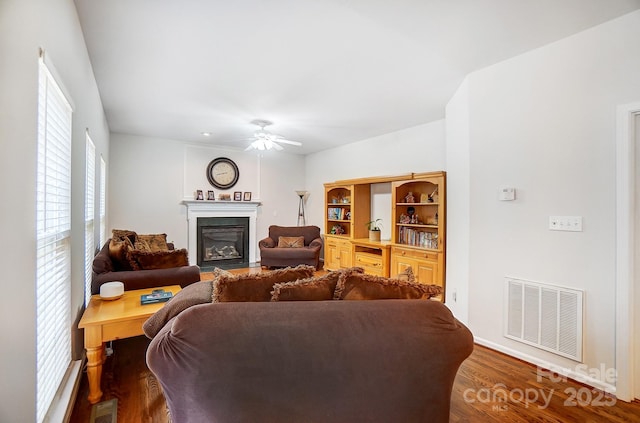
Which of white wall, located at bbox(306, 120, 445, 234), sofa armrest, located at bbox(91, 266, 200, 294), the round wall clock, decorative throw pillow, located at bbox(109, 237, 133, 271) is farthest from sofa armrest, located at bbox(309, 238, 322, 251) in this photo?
decorative throw pillow, located at bbox(109, 237, 133, 271)

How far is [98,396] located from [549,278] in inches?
133

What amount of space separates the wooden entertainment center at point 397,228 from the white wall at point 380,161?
0.30 meters

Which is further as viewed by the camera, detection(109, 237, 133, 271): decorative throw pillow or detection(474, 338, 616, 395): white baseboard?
detection(109, 237, 133, 271): decorative throw pillow

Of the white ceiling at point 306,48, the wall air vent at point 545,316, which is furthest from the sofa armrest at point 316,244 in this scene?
the wall air vent at point 545,316

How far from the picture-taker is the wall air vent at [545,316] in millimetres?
2219

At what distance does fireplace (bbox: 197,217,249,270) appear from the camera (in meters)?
6.02

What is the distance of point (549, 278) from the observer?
2.37m

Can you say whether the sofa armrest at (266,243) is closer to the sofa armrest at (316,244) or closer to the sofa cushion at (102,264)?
the sofa armrest at (316,244)

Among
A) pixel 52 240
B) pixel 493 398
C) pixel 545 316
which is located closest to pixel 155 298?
pixel 52 240

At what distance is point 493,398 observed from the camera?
202 centimetres

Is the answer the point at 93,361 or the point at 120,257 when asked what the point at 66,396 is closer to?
the point at 93,361

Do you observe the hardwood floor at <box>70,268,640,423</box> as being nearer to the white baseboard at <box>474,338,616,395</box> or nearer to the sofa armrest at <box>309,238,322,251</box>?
the white baseboard at <box>474,338,616,395</box>

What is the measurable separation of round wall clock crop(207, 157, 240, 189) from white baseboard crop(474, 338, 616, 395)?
207 inches

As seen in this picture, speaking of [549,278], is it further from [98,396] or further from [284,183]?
[284,183]
